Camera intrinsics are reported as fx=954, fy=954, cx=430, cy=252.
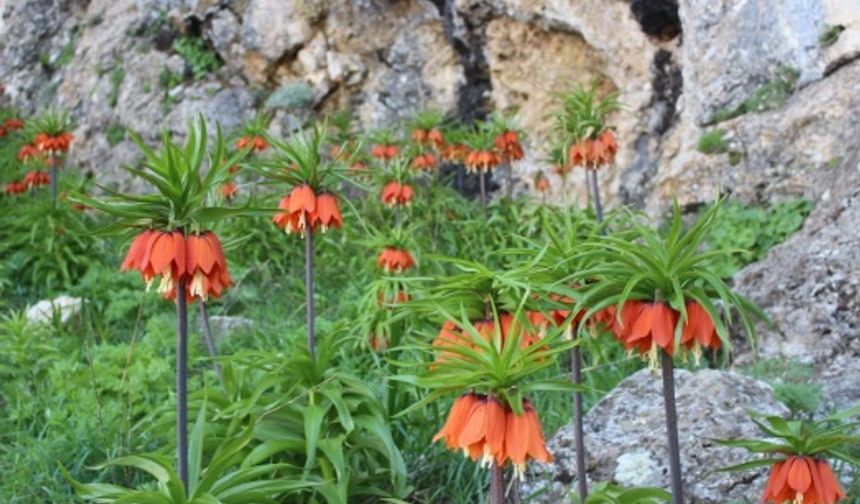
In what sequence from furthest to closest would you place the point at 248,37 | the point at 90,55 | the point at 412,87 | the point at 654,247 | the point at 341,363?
the point at 90,55 → the point at 248,37 → the point at 412,87 → the point at 341,363 → the point at 654,247

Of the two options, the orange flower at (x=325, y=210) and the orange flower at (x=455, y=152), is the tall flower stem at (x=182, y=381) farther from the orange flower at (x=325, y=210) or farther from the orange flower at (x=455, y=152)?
the orange flower at (x=455, y=152)

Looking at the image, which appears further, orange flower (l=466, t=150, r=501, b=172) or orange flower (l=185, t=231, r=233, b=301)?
orange flower (l=466, t=150, r=501, b=172)

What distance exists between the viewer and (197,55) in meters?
11.4

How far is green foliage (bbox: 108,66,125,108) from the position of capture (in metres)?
11.7

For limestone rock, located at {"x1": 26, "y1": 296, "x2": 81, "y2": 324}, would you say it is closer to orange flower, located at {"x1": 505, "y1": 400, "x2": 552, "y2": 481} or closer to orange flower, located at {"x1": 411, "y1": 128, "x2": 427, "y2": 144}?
orange flower, located at {"x1": 411, "y1": 128, "x2": 427, "y2": 144}

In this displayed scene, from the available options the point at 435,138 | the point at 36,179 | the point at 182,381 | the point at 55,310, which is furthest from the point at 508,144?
the point at 182,381

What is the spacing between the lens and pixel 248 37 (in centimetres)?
1095

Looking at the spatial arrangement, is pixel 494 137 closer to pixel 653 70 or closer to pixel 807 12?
pixel 653 70

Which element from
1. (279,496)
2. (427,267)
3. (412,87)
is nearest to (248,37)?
(412,87)

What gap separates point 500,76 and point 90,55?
5979 mm

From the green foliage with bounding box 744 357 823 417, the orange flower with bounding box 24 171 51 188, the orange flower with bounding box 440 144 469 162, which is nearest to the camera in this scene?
the green foliage with bounding box 744 357 823 417

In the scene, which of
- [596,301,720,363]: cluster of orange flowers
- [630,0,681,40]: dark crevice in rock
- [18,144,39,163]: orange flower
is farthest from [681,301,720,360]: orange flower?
[18,144,39,163]: orange flower

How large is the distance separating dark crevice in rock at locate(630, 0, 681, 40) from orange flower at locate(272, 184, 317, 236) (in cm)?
540

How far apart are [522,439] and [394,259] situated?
334cm
